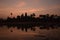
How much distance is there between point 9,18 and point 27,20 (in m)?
14.4

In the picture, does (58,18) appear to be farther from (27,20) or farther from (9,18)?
(9,18)

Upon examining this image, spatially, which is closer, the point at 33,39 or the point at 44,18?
the point at 33,39

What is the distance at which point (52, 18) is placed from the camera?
13262 cm

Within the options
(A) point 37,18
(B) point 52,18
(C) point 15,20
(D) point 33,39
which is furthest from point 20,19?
(D) point 33,39

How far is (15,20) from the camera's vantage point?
5330 inches

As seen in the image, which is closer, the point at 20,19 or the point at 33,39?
the point at 33,39

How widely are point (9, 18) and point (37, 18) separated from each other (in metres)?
20.6

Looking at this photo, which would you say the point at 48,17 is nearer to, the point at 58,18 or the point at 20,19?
the point at 58,18

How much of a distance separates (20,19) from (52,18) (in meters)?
23.2

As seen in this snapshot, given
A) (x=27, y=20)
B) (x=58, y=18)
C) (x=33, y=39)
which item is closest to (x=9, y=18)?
(x=27, y=20)

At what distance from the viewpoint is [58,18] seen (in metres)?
134

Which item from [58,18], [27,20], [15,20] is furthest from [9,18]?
[58,18]

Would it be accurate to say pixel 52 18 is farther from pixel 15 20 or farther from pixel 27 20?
pixel 15 20

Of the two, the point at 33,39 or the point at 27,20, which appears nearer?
the point at 33,39
